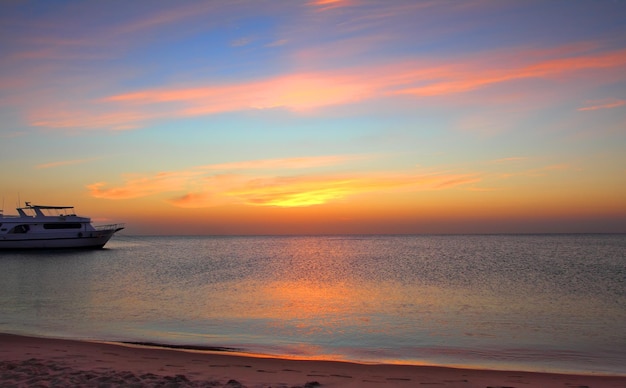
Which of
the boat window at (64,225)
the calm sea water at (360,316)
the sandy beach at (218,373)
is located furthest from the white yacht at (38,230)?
the sandy beach at (218,373)

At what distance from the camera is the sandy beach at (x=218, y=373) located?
30.3ft

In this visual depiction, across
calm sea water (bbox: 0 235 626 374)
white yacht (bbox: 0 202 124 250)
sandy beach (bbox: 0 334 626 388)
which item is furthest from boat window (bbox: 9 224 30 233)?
sandy beach (bbox: 0 334 626 388)

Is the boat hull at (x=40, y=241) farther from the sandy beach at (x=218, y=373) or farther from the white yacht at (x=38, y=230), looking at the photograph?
the sandy beach at (x=218, y=373)

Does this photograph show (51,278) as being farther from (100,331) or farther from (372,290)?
(372,290)

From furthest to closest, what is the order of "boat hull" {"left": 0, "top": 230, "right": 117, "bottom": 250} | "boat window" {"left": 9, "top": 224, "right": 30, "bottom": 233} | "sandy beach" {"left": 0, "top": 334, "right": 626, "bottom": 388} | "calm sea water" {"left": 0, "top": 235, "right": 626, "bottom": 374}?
"boat window" {"left": 9, "top": 224, "right": 30, "bottom": 233}
"boat hull" {"left": 0, "top": 230, "right": 117, "bottom": 250}
"calm sea water" {"left": 0, "top": 235, "right": 626, "bottom": 374}
"sandy beach" {"left": 0, "top": 334, "right": 626, "bottom": 388}

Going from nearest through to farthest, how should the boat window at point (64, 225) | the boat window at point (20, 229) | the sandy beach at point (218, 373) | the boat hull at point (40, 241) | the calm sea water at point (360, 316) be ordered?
the sandy beach at point (218, 373), the calm sea water at point (360, 316), the boat hull at point (40, 241), the boat window at point (20, 229), the boat window at point (64, 225)

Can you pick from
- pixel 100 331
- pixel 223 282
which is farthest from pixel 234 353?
pixel 223 282

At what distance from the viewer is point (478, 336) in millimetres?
15086

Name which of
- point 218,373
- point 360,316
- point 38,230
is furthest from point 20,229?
point 218,373

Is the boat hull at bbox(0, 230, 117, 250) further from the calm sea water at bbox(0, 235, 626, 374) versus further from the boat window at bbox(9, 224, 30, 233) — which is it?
the calm sea water at bbox(0, 235, 626, 374)

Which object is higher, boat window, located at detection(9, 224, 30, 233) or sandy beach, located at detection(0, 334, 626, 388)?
boat window, located at detection(9, 224, 30, 233)

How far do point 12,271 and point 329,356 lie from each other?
38.1 m

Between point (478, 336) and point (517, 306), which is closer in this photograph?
point (478, 336)

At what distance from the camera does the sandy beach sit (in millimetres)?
9250
